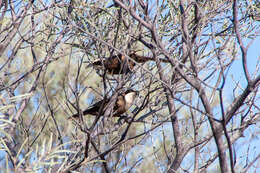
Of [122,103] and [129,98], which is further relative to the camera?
[122,103]

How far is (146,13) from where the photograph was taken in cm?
340

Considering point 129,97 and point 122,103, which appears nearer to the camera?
point 129,97

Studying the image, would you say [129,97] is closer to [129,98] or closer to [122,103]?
[129,98]

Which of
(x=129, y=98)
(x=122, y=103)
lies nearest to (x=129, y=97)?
(x=129, y=98)

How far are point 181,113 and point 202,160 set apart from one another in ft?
15.5

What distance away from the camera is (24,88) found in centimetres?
838

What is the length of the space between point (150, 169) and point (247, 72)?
6561 millimetres

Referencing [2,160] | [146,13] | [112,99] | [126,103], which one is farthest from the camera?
[2,160]

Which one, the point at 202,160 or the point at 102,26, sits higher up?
the point at 102,26

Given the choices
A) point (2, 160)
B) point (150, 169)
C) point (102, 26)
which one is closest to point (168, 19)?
point (102, 26)

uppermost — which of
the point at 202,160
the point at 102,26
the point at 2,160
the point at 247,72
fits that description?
the point at 102,26

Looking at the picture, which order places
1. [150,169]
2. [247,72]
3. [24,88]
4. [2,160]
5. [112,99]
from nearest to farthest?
[247,72] < [112,99] < [24,88] < [150,169] < [2,160]

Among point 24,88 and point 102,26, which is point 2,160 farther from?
point 102,26

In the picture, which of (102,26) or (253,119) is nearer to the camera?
(253,119)
